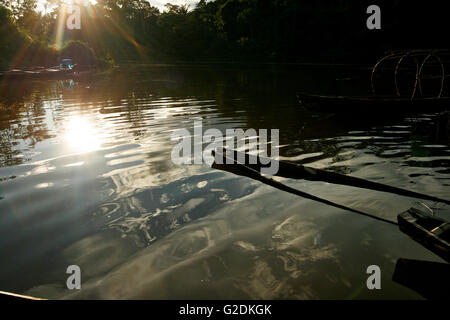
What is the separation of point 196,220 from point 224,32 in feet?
233

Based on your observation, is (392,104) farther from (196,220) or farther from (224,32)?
(224,32)

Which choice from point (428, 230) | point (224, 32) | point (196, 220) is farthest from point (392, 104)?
point (224, 32)

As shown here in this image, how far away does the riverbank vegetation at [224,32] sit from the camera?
38.9m

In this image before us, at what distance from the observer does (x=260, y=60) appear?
54.4m

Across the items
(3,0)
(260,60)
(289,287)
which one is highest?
(3,0)

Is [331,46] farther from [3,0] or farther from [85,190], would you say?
[3,0]

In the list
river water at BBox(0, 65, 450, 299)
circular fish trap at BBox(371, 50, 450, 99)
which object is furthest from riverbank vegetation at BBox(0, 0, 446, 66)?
river water at BBox(0, 65, 450, 299)

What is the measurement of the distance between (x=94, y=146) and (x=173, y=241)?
550cm

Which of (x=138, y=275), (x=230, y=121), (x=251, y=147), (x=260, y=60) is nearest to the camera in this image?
(x=138, y=275)

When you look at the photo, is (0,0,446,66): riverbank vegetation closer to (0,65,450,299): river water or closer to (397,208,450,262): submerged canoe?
(0,65,450,299): river water

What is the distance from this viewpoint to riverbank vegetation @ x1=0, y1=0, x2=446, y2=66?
38.9 metres

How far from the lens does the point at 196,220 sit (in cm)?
468

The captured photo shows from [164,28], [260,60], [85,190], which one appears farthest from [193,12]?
[85,190]

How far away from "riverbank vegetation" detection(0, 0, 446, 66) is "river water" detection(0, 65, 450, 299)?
1391 inches
